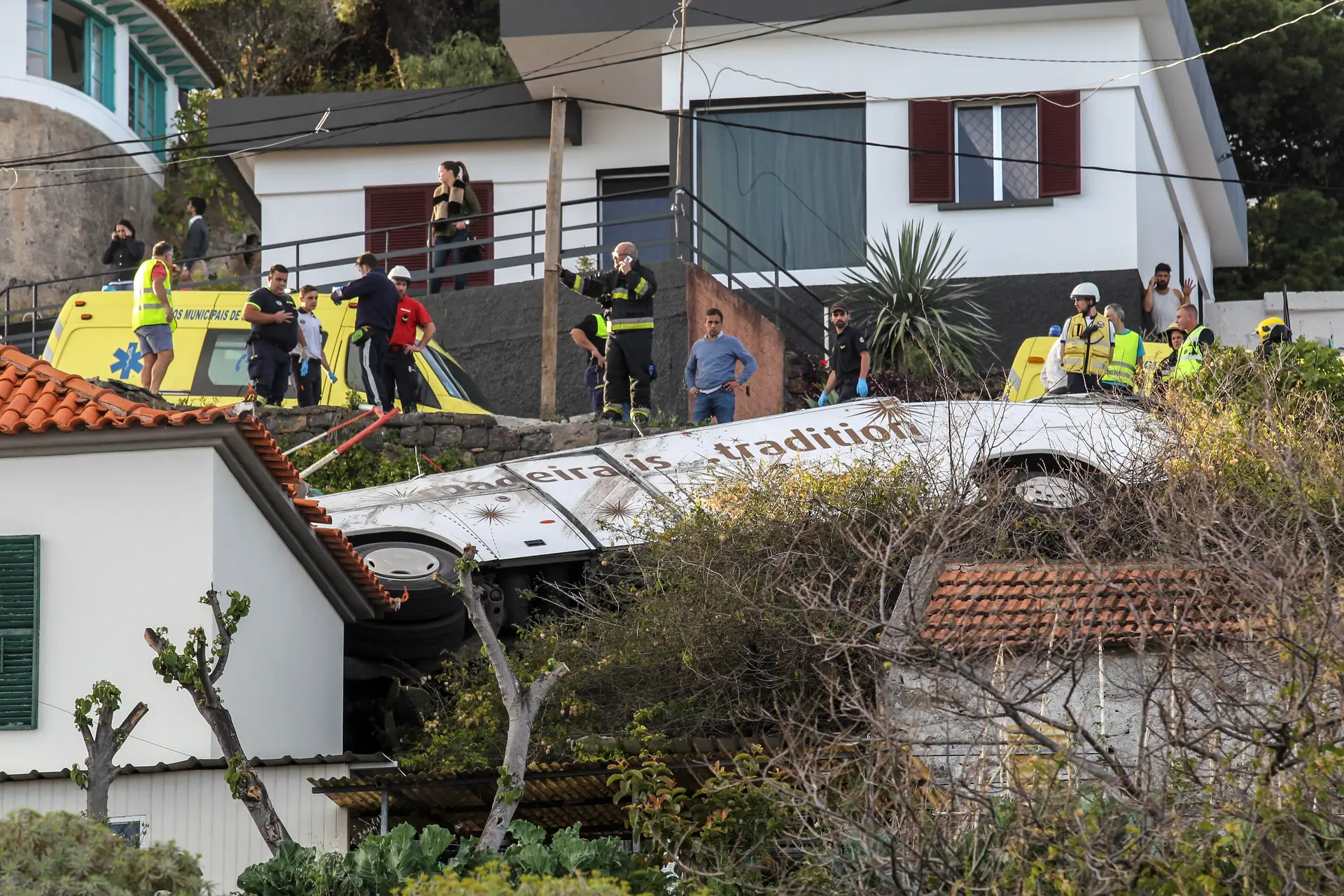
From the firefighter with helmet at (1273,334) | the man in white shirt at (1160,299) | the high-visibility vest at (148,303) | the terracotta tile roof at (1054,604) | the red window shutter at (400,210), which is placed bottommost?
the terracotta tile roof at (1054,604)

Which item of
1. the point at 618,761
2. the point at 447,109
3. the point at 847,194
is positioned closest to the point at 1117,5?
the point at 847,194

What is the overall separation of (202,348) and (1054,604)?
10725 millimetres

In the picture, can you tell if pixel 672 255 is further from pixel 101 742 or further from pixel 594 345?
pixel 101 742

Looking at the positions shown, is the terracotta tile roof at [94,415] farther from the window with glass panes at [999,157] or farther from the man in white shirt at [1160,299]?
the window with glass panes at [999,157]

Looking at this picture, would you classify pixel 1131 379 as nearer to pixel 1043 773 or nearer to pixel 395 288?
pixel 395 288

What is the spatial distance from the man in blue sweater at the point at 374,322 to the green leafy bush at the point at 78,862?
1005 cm

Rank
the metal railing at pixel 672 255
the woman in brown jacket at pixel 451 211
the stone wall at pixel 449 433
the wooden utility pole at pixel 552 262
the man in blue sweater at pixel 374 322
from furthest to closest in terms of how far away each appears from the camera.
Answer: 1. the woman in brown jacket at pixel 451 211
2. the metal railing at pixel 672 255
3. the wooden utility pole at pixel 552 262
4. the man in blue sweater at pixel 374 322
5. the stone wall at pixel 449 433

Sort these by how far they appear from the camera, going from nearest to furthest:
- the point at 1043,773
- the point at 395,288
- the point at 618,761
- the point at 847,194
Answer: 1. the point at 1043,773
2. the point at 618,761
3. the point at 395,288
4. the point at 847,194

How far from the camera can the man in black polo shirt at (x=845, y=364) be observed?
839 inches

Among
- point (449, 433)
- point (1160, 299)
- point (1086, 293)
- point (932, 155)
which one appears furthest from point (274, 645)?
point (1160, 299)

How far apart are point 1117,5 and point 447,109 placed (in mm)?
9494

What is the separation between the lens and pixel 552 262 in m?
21.5

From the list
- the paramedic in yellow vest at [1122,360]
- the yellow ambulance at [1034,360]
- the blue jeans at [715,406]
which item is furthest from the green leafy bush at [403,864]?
the yellow ambulance at [1034,360]

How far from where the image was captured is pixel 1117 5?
25.7 metres
